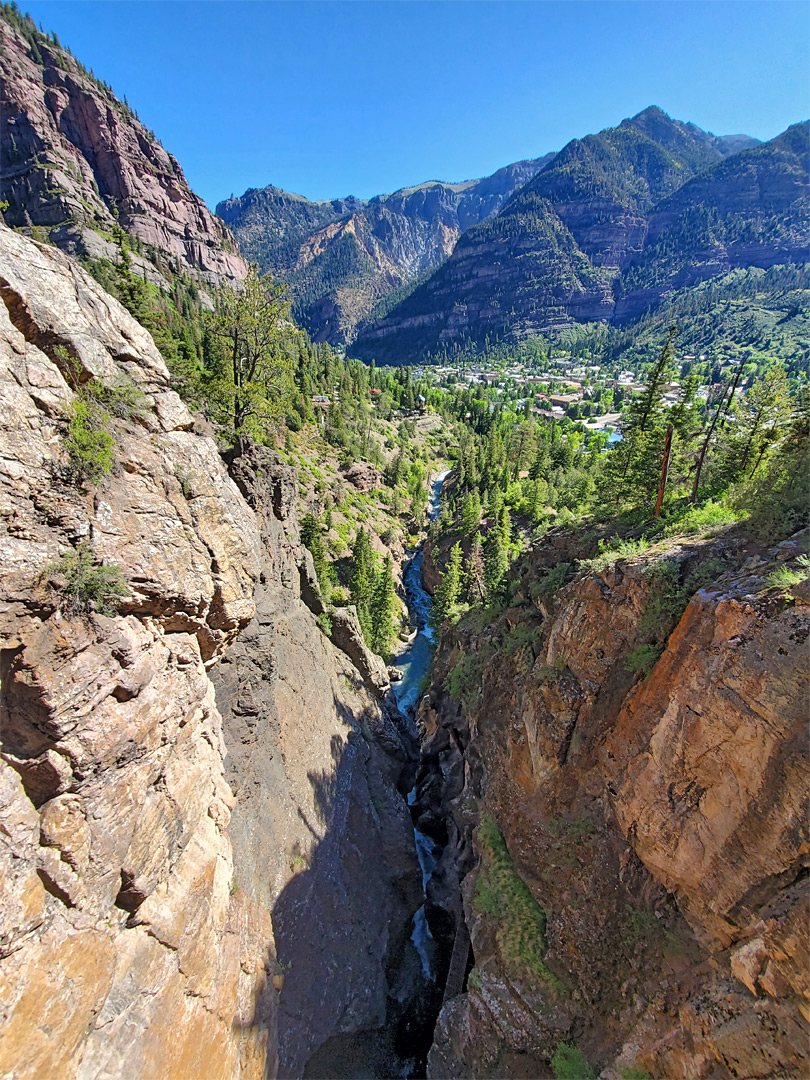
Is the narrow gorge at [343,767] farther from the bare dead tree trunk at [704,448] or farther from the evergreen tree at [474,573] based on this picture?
the evergreen tree at [474,573]

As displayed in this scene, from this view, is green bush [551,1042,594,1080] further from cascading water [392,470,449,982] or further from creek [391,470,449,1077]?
cascading water [392,470,449,982]

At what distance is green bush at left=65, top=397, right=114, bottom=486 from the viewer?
10.7m

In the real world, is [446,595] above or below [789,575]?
below

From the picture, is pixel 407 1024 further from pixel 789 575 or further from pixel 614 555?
pixel 789 575

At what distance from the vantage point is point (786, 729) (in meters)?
9.73

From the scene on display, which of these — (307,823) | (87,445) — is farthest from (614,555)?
(87,445)

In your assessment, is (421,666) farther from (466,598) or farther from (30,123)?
(30,123)

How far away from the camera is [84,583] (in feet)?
33.7

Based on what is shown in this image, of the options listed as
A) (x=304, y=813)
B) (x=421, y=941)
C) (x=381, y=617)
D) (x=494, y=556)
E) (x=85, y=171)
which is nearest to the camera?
(x=304, y=813)

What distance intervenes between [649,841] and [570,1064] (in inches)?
267

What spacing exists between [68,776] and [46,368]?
9289 mm

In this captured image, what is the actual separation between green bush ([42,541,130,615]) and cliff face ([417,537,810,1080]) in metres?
14.8

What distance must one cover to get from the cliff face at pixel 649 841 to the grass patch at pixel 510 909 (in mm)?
66

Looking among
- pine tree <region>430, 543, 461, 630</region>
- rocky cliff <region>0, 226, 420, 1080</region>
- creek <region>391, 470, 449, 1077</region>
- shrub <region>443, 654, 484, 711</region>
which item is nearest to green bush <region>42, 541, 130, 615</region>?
rocky cliff <region>0, 226, 420, 1080</region>
